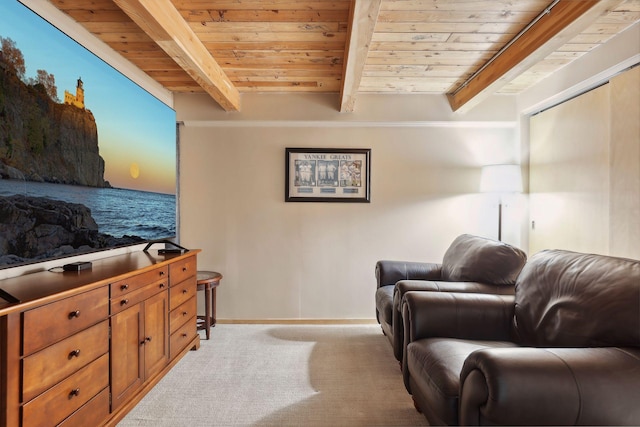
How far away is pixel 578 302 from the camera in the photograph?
1514mm

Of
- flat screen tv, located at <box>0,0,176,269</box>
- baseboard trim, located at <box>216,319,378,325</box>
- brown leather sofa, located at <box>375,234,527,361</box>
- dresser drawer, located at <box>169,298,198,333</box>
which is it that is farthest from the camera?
baseboard trim, located at <box>216,319,378,325</box>

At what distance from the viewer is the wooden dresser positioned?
1.24 metres

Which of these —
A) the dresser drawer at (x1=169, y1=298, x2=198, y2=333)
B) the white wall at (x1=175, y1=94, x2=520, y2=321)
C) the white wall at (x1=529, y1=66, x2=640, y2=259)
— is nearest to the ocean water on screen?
the dresser drawer at (x1=169, y1=298, x2=198, y2=333)

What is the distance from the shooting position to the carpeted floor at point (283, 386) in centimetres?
197

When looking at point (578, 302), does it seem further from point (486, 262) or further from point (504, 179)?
point (504, 179)

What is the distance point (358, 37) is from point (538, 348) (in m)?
1.85

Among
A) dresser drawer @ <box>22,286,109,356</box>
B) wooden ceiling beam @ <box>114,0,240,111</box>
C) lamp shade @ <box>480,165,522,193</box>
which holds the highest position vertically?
wooden ceiling beam @ <box>114,0,240,111</box>

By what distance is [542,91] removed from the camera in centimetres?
323

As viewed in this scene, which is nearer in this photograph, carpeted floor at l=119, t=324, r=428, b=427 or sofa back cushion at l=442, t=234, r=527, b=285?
carpeted floor at l=119, t=324, r=428, b=427

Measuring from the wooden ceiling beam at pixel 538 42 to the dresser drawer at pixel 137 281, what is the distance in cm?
285

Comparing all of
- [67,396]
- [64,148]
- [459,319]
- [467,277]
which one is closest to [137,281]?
[67,396]

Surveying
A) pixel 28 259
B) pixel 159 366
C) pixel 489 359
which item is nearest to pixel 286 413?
pixel 159 366

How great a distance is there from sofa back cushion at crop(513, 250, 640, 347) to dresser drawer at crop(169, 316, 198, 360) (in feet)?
7.31

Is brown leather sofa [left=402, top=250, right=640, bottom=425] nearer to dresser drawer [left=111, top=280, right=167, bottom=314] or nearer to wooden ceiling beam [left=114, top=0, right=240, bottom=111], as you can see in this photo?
dresser drawer [left=111, top=280, right=167, bottom=314]
